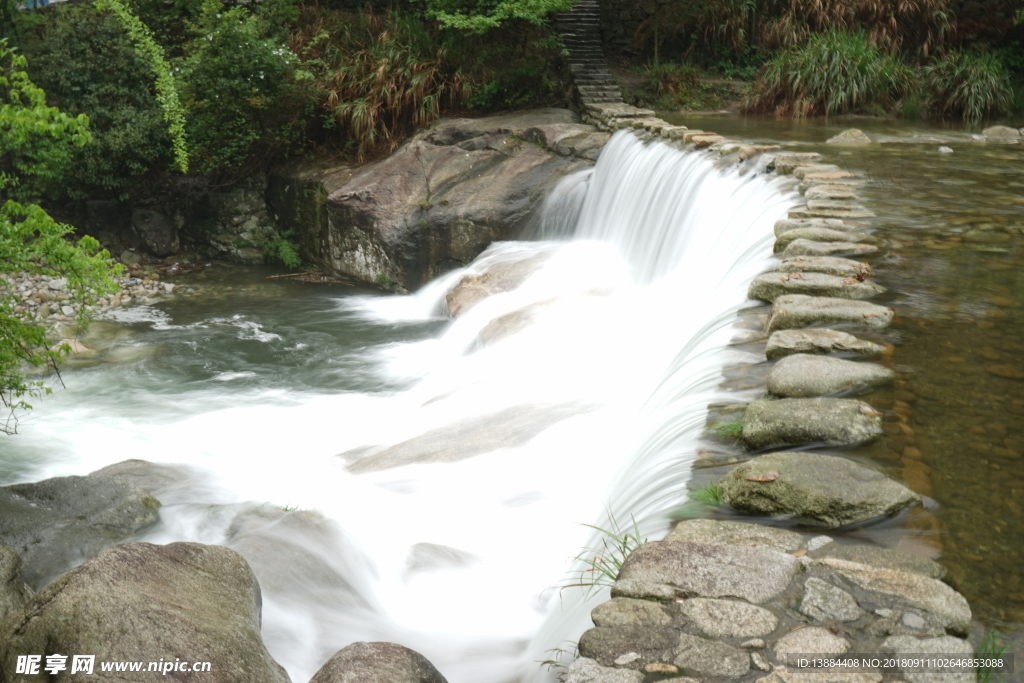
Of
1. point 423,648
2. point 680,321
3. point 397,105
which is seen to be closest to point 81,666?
point 423,648

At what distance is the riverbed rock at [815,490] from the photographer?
273cm

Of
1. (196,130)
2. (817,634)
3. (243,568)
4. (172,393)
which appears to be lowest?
(172,393)

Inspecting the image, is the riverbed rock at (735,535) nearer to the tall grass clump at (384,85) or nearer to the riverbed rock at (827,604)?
the riverbed rock at (827,604)

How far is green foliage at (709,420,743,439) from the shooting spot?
335cm

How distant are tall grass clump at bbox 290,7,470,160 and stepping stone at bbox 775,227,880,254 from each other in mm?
7942

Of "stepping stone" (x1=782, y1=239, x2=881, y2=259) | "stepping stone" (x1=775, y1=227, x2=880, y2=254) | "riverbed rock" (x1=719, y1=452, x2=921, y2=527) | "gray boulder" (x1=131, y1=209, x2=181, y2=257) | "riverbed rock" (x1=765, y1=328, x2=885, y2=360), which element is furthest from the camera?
"gray boulder" (x1=131, y1=209, x2=181, y2=257)

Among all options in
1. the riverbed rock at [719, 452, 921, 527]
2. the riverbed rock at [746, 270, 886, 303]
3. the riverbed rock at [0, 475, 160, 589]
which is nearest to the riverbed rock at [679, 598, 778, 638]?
the riverbed rock at [719, 452, 921, 527]

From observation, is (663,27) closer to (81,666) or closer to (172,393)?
(172,393)

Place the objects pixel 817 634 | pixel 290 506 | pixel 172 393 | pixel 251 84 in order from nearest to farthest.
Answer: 1. pixel 817 634
2. pixel 290 506
3. pixel 172 393
4. pixel 251 84

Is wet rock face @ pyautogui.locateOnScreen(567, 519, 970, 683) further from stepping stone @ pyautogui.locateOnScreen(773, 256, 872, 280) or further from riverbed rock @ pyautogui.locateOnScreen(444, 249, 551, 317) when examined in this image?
riverbed rock @ pyautogui.locateOnScreen(444, 249, 551, 317)

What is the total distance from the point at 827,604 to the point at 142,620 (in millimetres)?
2252

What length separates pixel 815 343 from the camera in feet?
12.6

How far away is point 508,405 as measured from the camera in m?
6.85

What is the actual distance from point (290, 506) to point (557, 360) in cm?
289
